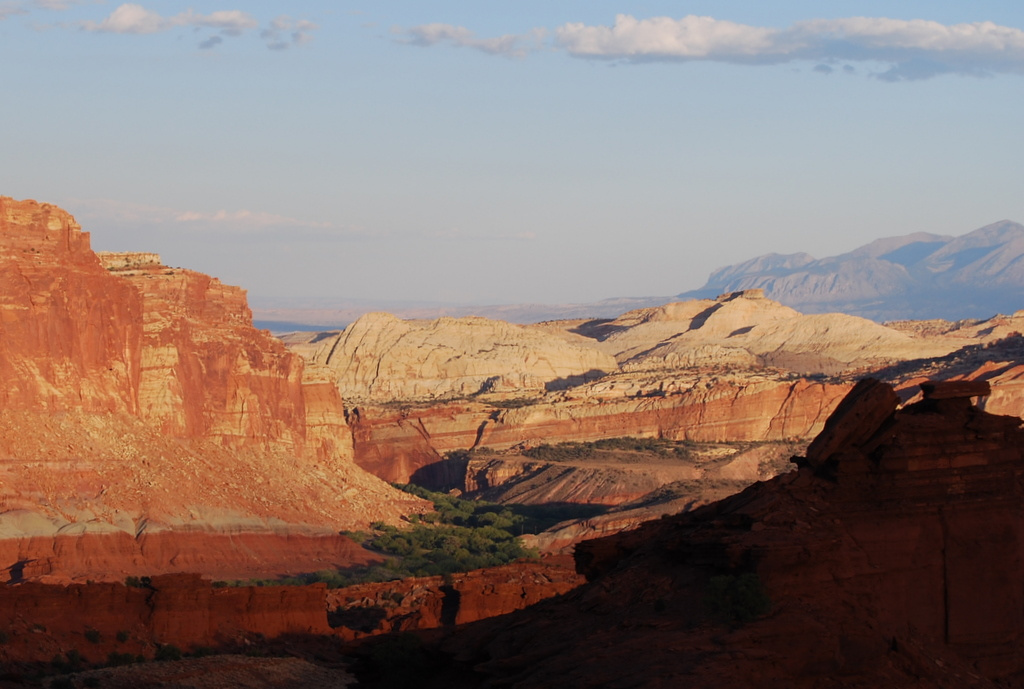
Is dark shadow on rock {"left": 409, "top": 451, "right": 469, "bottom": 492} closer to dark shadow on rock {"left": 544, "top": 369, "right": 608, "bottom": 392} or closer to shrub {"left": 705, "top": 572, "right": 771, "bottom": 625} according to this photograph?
dark shadow on rock {"left": 544, "top": 369, "right": 608, "bottom": 392}

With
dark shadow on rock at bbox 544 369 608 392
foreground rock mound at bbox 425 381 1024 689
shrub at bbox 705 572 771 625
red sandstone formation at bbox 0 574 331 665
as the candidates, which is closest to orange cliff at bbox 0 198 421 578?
red sandstone formation at bbox 0 574 331 665

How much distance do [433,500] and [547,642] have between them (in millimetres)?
81206

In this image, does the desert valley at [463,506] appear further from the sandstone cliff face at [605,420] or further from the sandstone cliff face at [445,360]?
the sandstone cliff face at [445,360]

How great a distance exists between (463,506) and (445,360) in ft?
215

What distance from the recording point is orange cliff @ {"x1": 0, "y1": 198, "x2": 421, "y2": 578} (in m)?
68.1

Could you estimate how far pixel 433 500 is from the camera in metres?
112

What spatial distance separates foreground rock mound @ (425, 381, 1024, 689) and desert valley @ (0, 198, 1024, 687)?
0.05 metres

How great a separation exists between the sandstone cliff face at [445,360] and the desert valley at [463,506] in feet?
1.72

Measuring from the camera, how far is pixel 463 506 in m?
111

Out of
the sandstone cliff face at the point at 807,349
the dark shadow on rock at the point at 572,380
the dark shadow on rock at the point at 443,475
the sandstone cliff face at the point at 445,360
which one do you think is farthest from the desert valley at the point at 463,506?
the sandstone cliff face at the point at 807,349

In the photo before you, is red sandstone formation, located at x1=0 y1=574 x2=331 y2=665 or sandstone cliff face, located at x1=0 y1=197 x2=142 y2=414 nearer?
red sandstone formation, located at x1=0 y1=574 x2=331 y2=665

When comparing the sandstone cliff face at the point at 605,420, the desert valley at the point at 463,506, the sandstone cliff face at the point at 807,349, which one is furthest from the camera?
the sandstone cliff face at the point at 807,349

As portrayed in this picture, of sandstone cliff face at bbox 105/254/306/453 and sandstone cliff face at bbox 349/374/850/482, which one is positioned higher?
sandstone cliff face at bbox 105/254/306/453

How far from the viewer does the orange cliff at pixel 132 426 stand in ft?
224
